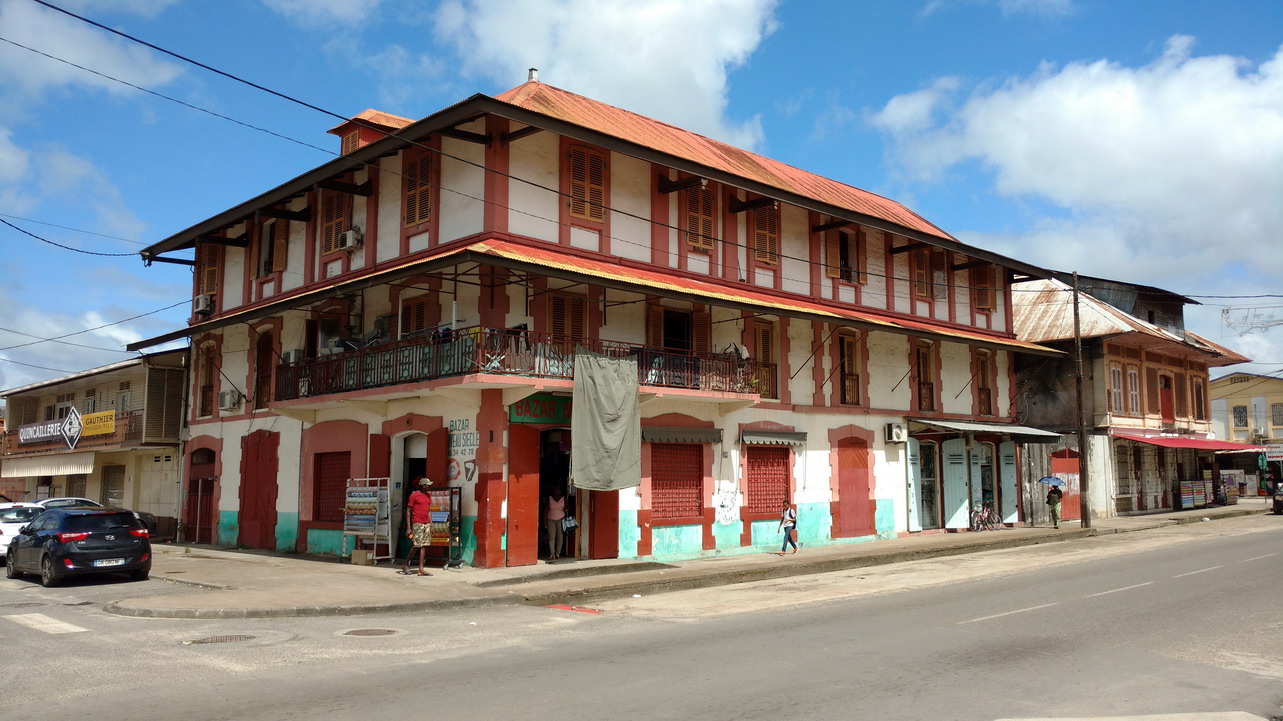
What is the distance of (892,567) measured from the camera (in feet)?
70.3

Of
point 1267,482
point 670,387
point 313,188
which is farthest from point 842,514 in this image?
point 1267,482

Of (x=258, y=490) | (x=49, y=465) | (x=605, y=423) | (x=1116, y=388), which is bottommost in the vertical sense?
(x=258, y=490)

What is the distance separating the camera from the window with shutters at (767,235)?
25.1m

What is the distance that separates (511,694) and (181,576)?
43.1 feet

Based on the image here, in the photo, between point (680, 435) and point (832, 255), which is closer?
point (680, 435)

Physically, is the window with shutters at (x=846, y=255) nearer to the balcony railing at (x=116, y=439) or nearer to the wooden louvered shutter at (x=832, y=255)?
the wooden louvered shutter at (x=832, y=255)

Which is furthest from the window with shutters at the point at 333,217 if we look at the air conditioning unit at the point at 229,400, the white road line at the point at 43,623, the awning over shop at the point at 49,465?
the awning over shop at the point at 49,465

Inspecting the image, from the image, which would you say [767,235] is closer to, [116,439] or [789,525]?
[789,525]

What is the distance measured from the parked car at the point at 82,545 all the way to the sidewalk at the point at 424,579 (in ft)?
3.21

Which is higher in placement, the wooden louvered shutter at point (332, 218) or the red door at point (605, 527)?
the wooden louvered shutter at point (332, 218)

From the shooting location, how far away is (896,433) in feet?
91.2

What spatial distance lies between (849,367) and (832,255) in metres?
3.29

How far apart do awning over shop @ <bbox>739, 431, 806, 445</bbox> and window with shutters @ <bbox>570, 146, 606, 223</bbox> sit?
22.1ft

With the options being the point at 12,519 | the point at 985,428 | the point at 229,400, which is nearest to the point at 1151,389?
the point at 985,428
